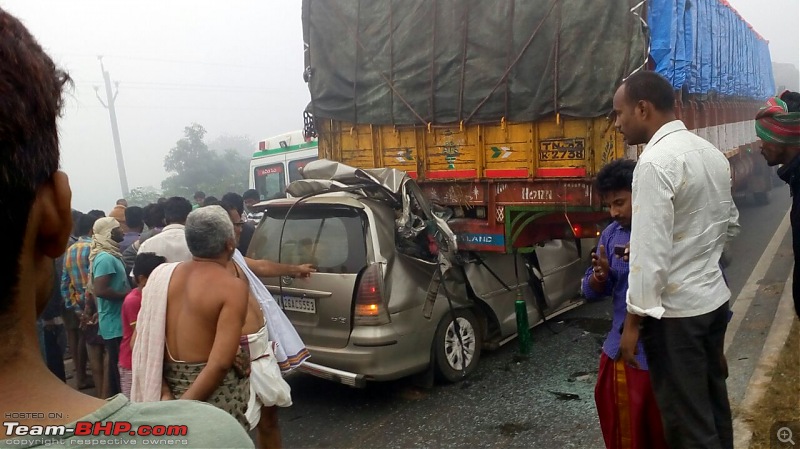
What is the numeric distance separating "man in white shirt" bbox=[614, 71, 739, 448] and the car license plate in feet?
8.77

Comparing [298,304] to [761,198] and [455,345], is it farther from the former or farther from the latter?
[761,198]

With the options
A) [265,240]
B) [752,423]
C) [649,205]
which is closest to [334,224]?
[265,240]

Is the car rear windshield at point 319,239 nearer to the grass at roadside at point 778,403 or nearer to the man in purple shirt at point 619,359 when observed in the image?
the man in purple shirt at point 619,359

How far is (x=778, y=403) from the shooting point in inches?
143

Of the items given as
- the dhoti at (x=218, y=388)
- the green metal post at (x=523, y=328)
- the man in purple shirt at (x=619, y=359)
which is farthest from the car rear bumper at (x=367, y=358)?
the man in purple shirt at (x=619, y=359)

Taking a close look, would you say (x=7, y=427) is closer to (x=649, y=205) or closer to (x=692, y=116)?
(x=649, y=205)

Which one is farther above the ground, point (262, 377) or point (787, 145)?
point (787, 145)

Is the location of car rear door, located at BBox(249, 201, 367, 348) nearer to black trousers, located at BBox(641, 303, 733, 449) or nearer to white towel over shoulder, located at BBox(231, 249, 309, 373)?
white towel over shoulder, located at BBox(231, 249, 309, 373)

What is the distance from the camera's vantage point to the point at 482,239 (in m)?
5.62

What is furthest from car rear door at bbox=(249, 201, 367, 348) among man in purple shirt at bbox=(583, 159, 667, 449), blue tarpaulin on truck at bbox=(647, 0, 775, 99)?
blue tarpaulin on truck at bbox=(647, 0, 775, 99)

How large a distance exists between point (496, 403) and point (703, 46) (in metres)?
5.09

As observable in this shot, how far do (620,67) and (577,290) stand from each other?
289 centimetres

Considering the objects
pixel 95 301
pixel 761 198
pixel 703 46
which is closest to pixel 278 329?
pixel 95 301

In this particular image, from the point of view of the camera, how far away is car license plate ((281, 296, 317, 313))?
4.53 m
